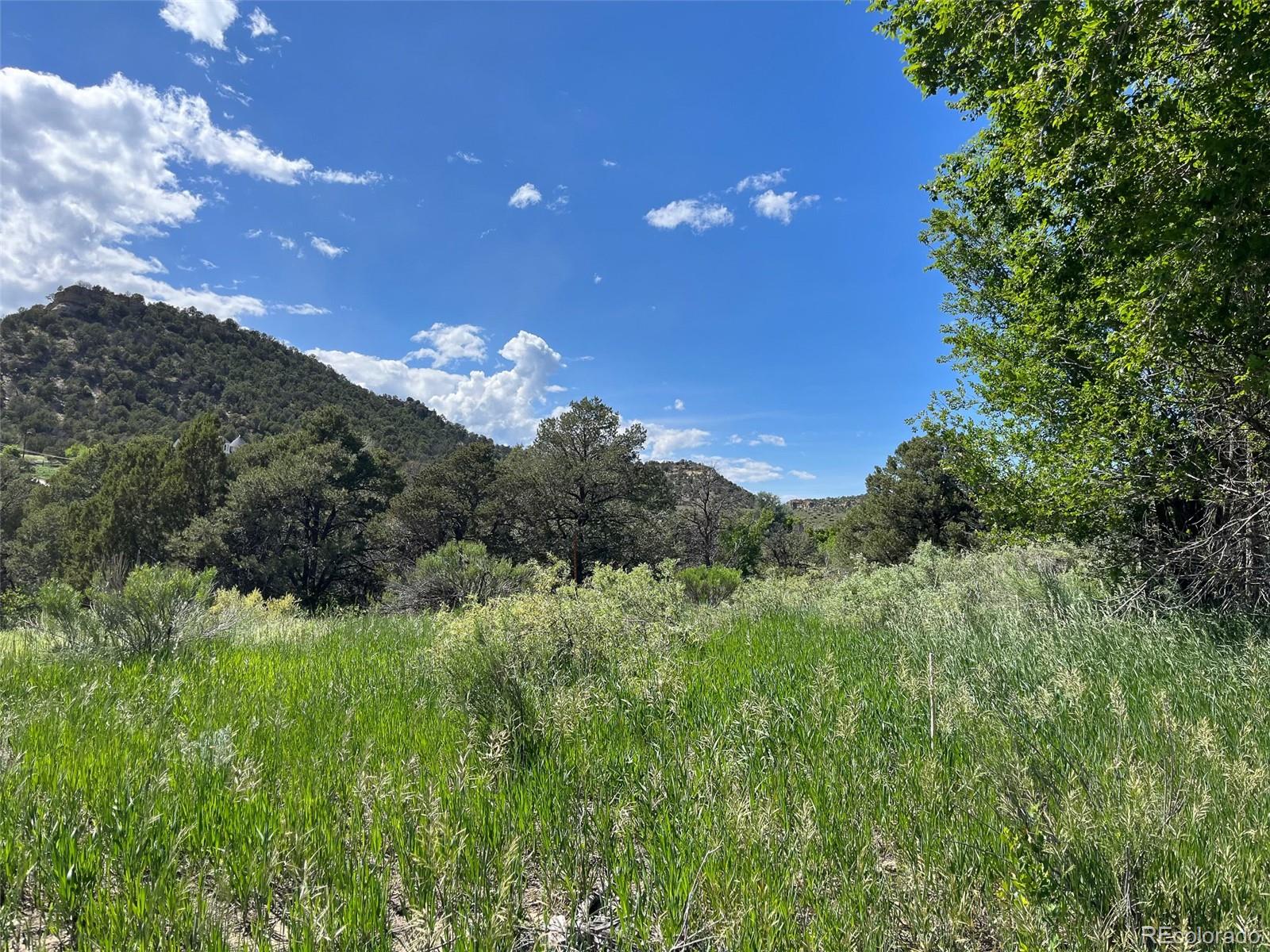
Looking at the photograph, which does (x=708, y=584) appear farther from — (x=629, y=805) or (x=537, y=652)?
(x=629, y=805)

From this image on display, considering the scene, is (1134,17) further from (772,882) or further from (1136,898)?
(772,882)

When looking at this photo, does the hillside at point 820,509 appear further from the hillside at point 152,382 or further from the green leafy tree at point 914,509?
the hillside at point 152,382

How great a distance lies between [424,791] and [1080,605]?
8.34 meters

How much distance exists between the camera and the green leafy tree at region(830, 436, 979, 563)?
90.7ft

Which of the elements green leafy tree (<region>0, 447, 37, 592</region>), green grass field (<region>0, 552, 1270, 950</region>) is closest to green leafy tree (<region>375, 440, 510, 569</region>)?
green grass field (<region>0, 552, 1270, 950</region>)

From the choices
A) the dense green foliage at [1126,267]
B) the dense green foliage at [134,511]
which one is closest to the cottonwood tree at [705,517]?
the dense green foliage at [1126,267]

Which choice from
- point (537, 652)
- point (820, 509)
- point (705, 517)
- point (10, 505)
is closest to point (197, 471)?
point (10, 505)

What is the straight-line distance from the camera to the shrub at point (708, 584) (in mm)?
15453

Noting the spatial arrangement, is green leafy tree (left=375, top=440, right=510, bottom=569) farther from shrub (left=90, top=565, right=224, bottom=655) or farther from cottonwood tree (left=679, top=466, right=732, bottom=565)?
shrub (left=90, top=565, right=224, bottom=655)

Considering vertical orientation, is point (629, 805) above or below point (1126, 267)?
below

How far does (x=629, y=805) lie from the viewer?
7.84 feet

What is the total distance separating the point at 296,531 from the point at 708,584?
2226 centimetres

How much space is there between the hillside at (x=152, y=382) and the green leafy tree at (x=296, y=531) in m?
33.2

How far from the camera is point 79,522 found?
28375 millimetres
